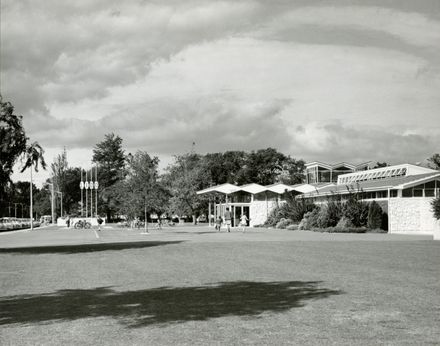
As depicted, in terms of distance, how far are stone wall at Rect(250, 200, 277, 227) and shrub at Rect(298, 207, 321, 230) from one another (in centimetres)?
1611

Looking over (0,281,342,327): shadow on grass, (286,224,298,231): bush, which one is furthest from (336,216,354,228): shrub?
(0,281,342,327): shadow on grass

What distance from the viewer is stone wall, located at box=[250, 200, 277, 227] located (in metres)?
67.2

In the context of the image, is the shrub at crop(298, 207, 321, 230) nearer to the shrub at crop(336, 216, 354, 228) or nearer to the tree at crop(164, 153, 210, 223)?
the shrub at crop(336, 216, 354, 228)

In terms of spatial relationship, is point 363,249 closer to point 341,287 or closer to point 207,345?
point 341,287

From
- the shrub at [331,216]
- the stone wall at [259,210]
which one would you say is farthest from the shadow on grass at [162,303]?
the stone wall at [259,210]

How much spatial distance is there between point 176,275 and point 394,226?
3143 cm

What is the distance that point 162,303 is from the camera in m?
11.0

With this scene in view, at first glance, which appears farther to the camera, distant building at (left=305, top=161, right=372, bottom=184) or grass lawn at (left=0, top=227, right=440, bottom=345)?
distant building at (left=305, top=161, right=372, bottom=184)

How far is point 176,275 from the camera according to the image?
51.5 feet

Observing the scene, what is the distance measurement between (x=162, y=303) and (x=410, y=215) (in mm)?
36337

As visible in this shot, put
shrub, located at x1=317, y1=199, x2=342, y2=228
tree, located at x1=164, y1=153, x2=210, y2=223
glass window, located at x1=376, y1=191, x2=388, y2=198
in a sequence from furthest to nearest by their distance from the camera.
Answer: tree, located at x1=164, y1=153, x2=210, y2=223 → glass window, located at x1=376, y1=191, x2=388, y2=198 → shrub, located at x1=317, y1=199, x2=342, y2=228

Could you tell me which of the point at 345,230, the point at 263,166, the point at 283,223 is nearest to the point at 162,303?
the point at 345,230

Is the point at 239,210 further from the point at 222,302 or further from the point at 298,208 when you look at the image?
the point at 222,302

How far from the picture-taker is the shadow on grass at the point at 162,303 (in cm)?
→ 977
